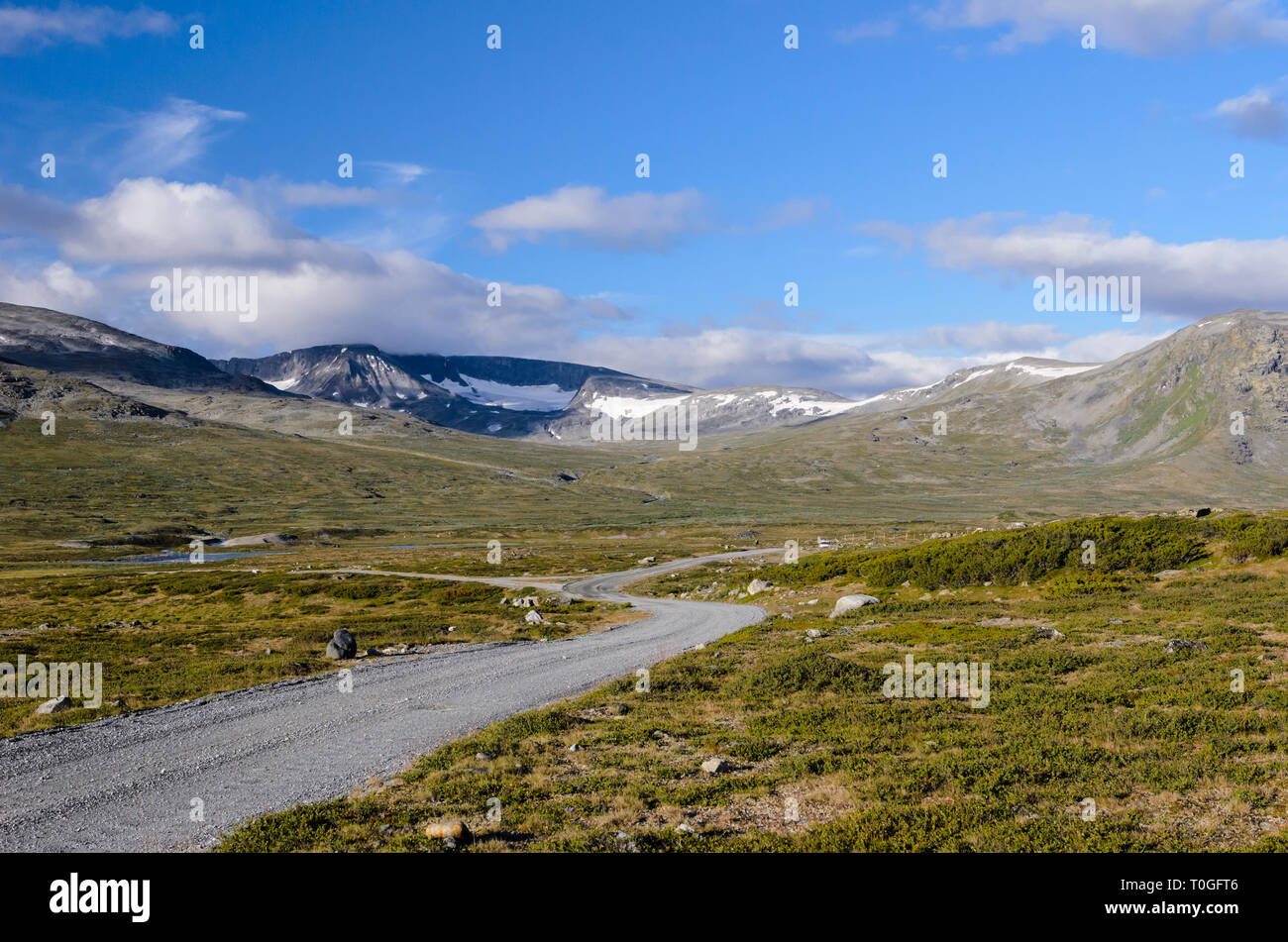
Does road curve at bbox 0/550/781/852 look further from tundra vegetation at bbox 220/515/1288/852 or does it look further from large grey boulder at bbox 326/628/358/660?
large grey boulder at bbox 326/628/358/660

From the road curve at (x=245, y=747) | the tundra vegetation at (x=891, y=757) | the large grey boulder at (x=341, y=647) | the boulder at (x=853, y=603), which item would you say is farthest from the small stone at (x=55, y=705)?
the boulder at (x=853, y=603)

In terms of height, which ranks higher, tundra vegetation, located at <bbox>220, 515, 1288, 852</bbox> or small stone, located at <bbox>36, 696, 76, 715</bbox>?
tundra vegetation, located at <bbox>220, 515, 1288, 852</bbox>

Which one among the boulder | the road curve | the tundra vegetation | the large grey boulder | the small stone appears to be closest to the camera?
the tundra vegetation

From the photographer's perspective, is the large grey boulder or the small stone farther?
the large grey boulder

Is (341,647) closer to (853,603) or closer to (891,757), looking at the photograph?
(891,757)

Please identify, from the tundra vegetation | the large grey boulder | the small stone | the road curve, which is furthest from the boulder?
the small stone
